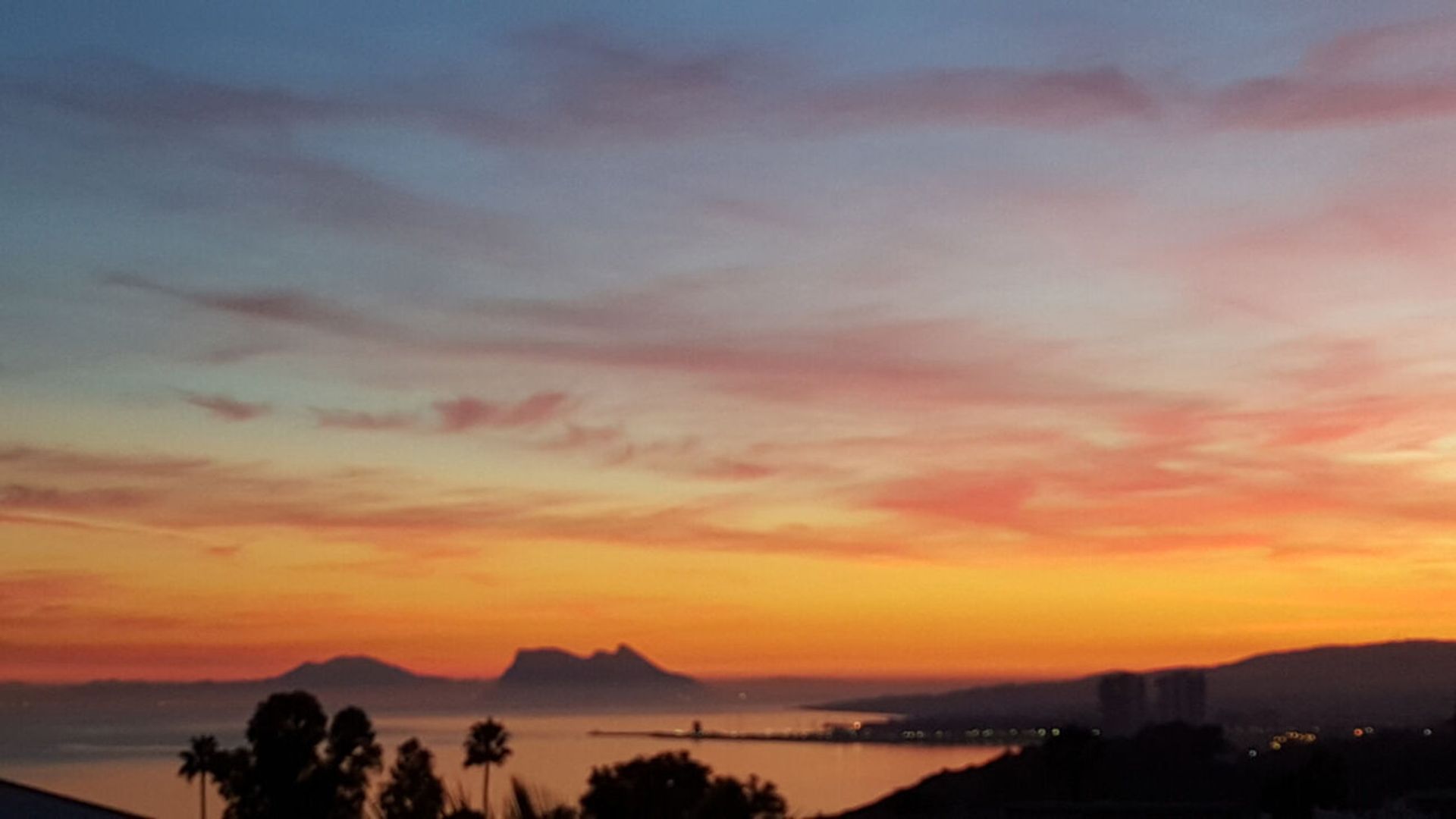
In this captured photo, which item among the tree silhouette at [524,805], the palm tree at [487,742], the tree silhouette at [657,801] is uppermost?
the tree silhouette at [524,805]

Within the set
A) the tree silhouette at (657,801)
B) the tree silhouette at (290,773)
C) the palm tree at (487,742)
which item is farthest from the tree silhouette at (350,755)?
the tree silhouette at (657,801)

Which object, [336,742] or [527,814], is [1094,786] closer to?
[336,742]

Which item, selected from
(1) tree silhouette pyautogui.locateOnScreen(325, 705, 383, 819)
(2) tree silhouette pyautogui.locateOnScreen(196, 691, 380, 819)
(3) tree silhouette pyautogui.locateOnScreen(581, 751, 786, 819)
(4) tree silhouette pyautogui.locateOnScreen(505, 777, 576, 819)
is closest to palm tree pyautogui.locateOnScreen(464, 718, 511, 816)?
(1) tree silhouette pyautogui.locateOnScreen(325, 705, 383, 819)

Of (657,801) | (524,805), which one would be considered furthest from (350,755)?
(524,805)

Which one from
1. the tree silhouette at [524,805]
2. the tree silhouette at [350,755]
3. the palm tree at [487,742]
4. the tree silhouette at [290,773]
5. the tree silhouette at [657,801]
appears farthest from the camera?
the palm tree at [487,742]

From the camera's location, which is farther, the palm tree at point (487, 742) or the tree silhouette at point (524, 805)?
the palm tree at point (487, 742)

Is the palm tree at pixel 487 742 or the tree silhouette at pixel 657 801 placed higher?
the tree silhouette at pixel 657 801

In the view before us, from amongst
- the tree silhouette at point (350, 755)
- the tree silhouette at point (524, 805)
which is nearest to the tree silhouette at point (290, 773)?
the tree silhouette at point (350, 755)

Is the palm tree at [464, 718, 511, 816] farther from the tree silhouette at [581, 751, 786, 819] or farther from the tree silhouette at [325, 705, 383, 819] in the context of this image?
the tree silhouette at [581, 751, 786, 819]

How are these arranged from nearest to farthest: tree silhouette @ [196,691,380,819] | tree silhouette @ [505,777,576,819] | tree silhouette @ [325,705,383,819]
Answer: tree silhouette @ [505,777,576,819]
tree silhouette @ [196,691,380,819]
tree silhouette @ [325,705,383,819]

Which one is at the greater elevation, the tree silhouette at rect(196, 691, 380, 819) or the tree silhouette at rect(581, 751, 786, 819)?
the tree silhouette at rect(581, 751, 786, 819)

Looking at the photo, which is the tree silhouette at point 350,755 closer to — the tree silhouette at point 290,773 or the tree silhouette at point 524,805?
the tree silhouette at point 290,773

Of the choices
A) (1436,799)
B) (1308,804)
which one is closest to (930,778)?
(1436,799)

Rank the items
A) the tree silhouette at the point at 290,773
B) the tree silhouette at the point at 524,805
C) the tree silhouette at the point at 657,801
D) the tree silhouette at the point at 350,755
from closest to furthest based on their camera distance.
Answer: the tree silhouette at the point at 524,805 → the tree silhouette at the point at 657,801 → the tree silhouette at the point at 290,773 → the tree silhouette at the point at 350,755
